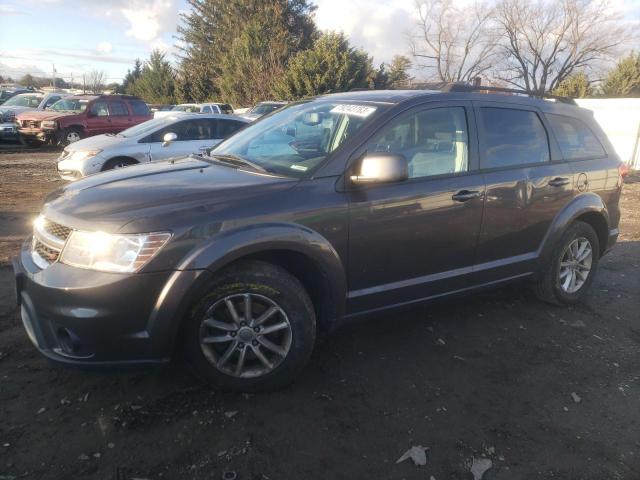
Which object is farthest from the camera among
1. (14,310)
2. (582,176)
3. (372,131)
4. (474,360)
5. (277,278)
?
(582,176)

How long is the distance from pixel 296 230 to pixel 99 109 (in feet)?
49.0

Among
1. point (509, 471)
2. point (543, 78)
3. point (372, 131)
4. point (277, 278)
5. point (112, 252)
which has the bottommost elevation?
point (509, 471)

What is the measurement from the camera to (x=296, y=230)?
288 centimetres

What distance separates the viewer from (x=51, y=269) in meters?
2.65

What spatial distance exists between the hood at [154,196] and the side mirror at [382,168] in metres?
0.45


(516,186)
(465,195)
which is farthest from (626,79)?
(465,195)

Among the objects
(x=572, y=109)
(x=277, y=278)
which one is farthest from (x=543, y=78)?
(x=277, y=278)

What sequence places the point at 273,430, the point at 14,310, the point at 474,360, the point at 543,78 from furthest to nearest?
the point at 543,78, the point at 14,310, the point at 474,360, the point at 273,430

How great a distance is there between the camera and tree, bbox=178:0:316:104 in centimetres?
3222

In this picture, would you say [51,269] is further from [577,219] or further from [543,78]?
[543,78]

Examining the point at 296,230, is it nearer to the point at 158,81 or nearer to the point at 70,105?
the point at 70,105

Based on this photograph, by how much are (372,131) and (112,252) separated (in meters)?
1.73

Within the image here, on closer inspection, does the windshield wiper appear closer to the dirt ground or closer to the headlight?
the headlight

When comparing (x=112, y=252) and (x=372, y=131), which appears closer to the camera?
(x=112, y=252)
